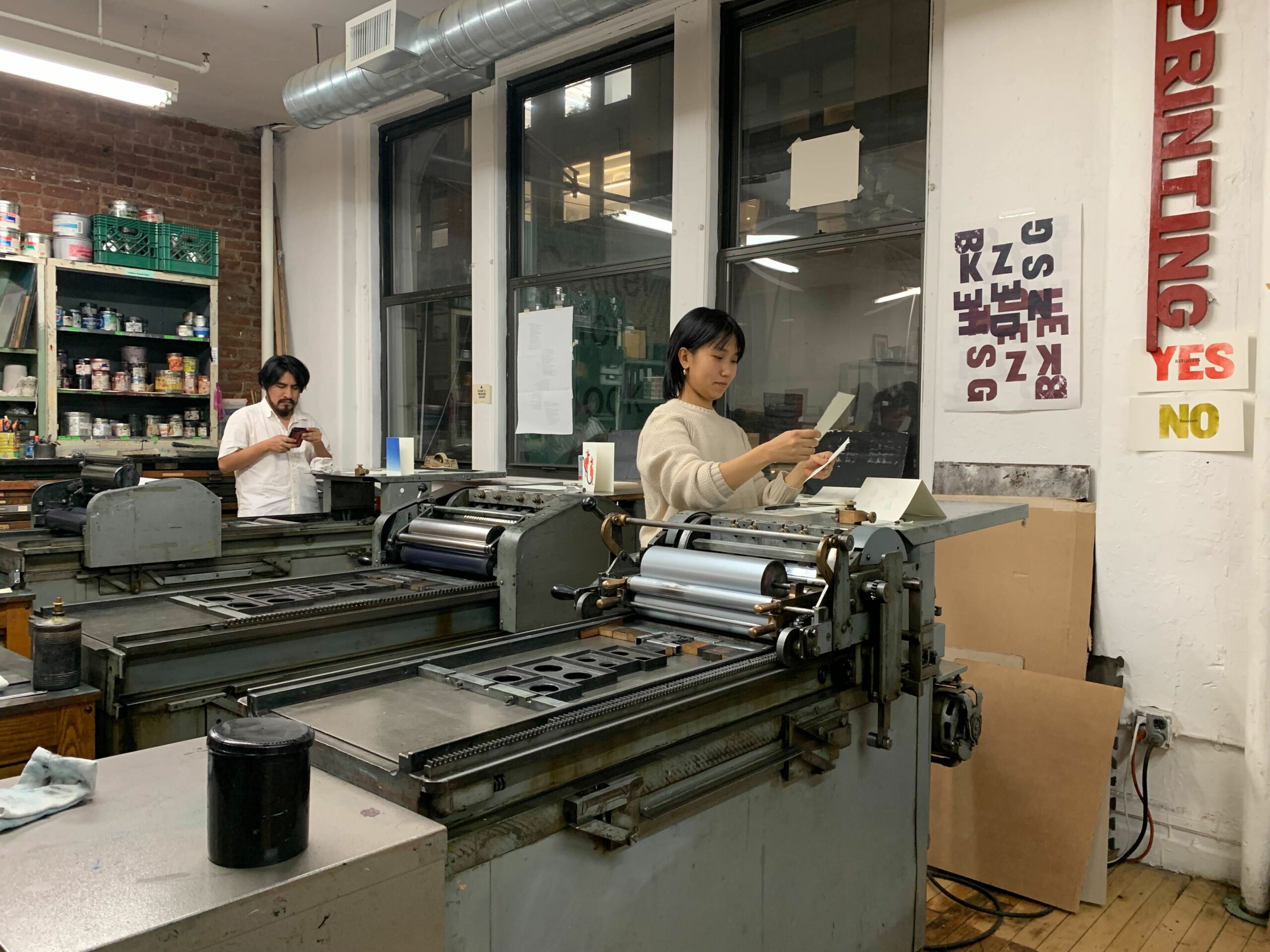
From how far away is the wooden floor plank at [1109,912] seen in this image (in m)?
2.21

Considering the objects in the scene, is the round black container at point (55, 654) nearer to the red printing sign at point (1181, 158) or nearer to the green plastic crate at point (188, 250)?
the red printing sign at point (1181, 158)

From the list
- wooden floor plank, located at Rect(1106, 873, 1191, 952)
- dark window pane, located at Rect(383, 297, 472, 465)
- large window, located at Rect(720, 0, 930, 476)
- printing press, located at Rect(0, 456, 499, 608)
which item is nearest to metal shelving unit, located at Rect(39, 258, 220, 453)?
dark window pane, located at Rect(383, 297, 472, 465)

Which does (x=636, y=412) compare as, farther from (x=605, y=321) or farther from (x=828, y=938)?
(x=828, y=938)

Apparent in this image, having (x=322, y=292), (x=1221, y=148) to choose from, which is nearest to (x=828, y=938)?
(x=1221, y=148)

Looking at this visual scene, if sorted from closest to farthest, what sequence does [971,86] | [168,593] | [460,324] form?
[168,593]
[971,86]
[460,324]

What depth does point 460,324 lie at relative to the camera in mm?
5141

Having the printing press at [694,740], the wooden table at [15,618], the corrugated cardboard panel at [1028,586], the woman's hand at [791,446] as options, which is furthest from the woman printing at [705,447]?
the wooden table at [15,618]

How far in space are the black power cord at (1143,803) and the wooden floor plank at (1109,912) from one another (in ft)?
0.17

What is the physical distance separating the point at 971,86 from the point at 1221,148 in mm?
780

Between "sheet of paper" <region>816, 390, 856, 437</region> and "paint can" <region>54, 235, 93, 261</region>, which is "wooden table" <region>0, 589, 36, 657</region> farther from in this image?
"paint can" <region>54, 235, 93, 261</region>

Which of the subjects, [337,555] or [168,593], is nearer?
[168,593]

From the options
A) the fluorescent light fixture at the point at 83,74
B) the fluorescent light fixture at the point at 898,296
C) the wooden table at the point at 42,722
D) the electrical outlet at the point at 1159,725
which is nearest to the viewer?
the wooden table at the point at 42,722

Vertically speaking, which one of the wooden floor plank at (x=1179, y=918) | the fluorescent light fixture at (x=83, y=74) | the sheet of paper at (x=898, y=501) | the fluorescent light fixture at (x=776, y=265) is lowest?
the wooden floor plank at (x=1179, y=918)

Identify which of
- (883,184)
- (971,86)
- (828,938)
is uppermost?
(971,86)
